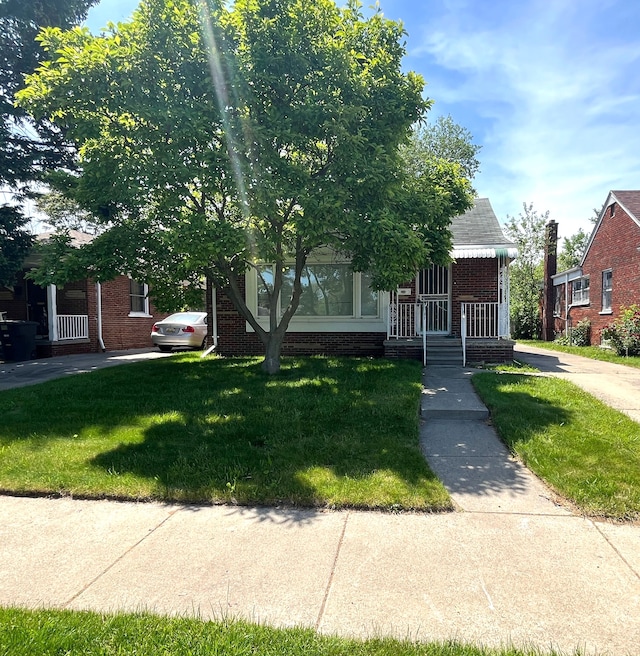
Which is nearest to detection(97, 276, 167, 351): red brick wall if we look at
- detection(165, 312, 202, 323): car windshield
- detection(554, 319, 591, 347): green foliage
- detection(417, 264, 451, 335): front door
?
detection(165, 312, 202, 323): car windshield

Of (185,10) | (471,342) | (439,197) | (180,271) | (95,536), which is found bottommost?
(95,536)

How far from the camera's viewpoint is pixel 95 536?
3338 millimetres

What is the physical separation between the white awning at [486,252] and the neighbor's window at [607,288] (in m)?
7.94

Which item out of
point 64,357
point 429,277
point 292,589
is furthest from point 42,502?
point 64,357

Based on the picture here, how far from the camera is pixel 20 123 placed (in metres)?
12.9

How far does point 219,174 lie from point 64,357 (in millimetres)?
10050

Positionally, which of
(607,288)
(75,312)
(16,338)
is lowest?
(16,338)

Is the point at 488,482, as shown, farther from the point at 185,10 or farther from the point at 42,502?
the point at 185,10

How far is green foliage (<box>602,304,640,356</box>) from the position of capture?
43.5 ft

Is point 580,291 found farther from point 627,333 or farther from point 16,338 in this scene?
point 16,338

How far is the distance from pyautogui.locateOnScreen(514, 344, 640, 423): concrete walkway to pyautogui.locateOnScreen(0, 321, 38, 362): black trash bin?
1365 centimetres

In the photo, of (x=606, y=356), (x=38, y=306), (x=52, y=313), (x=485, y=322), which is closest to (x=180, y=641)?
(x=485, y=322)

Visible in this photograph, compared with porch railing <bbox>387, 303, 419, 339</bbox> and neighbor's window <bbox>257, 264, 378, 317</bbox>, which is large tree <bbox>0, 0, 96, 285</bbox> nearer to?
neighbor's window <bbox>257, 264, 378, 317</bbox>

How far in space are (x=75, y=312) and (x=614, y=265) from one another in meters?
18.8
